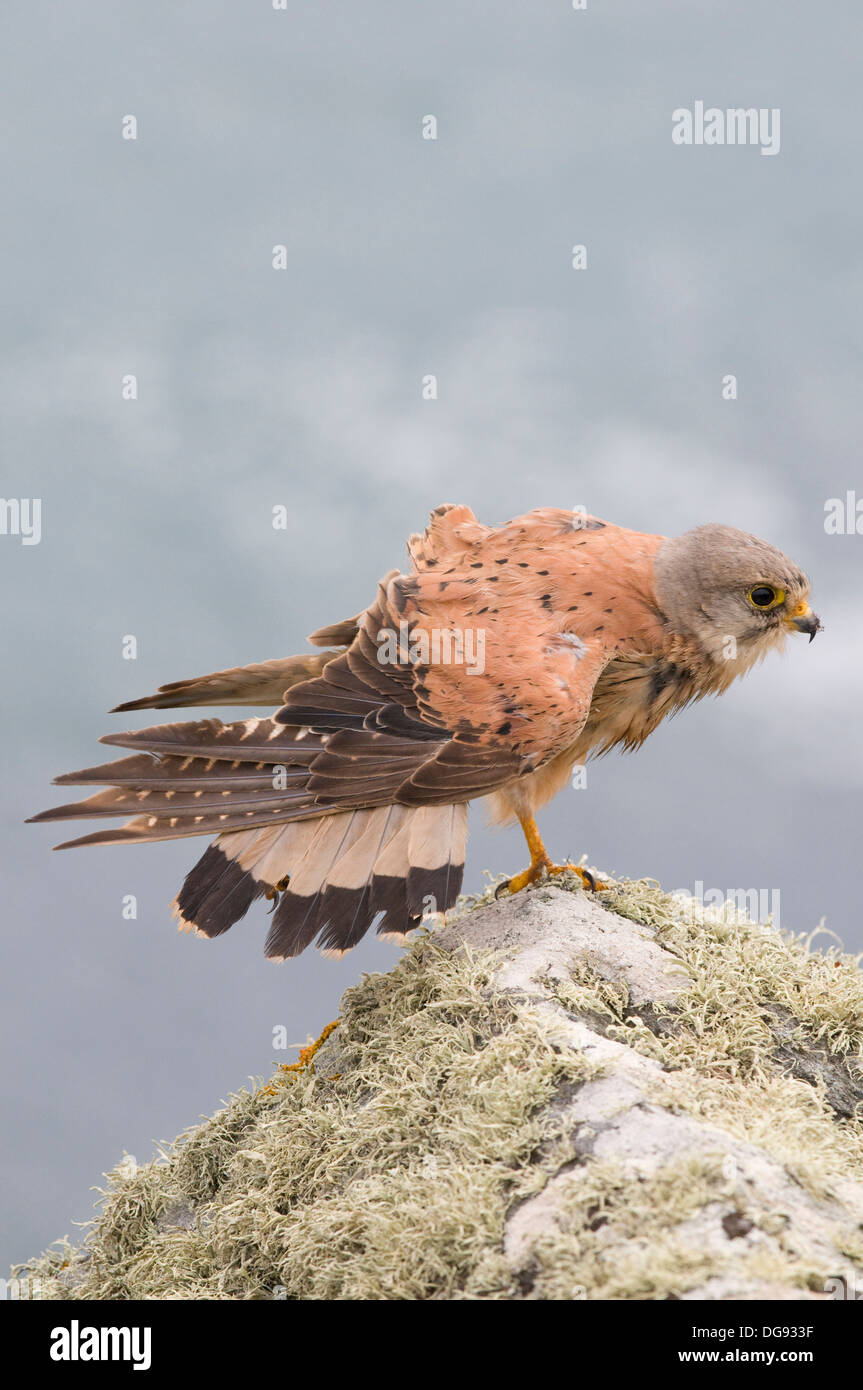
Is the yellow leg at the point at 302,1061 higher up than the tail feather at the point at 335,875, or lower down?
lower down

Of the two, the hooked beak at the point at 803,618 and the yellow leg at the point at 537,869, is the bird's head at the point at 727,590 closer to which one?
the hooked beak at the point at 803,618

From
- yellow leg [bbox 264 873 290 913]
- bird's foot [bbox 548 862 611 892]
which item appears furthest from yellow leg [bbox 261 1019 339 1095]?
bird's foot [bbox 548 862 611 892]

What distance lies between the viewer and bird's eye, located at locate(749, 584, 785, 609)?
3.66 meters

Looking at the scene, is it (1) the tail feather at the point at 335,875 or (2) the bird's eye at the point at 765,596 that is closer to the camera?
(1) the tail feather at the point at 335,875

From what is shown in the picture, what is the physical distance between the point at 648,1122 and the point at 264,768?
1.38 meters

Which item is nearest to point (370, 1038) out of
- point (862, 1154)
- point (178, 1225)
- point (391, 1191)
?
point (391, 1191)

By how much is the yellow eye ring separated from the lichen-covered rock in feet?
3.31

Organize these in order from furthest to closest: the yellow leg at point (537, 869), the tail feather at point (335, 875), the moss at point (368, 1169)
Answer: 1. the yellow leg at point (537, 869)
2. the tail feather at point (335, 875)
3. the moss at point (368, 1169)

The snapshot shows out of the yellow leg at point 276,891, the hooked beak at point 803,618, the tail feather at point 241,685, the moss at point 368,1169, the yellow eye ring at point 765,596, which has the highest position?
the yellow eye ring at point 765,596

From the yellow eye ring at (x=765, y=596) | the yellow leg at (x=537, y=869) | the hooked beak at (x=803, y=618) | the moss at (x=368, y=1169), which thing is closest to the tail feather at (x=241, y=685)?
the yellow leg at (x=537, y=869)

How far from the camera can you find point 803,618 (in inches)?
147

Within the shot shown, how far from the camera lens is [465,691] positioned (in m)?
3.25

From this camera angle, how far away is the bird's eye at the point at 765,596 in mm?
3658
